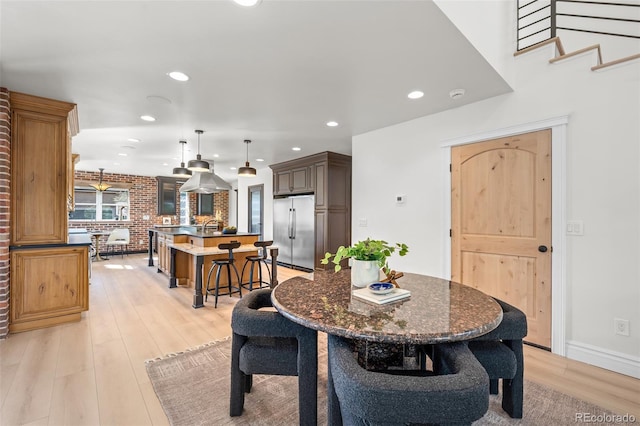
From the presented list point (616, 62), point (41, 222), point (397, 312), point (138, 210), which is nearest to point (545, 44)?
point (616, 62)

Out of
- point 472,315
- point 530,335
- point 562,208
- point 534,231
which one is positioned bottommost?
point 530,335

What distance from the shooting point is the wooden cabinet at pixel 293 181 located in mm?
5938

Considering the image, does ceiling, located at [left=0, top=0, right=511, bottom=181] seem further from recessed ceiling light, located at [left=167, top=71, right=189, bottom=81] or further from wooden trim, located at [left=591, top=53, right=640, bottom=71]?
wooden trim, located at [left=591, top=53, right=640, bottom=71]

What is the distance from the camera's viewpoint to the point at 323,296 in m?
1.53

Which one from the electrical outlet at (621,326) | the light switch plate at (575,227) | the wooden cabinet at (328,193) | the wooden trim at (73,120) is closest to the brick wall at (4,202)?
the wooden trim at (73,120)

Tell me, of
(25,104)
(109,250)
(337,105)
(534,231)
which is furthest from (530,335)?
(109,250)

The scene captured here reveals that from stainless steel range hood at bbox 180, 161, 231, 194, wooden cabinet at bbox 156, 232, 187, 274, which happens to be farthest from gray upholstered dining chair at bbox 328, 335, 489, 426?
wooden cabinet at bbox 156, 232, 187, 274

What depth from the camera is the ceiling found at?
5.78ft

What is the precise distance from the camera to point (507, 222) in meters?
2.83

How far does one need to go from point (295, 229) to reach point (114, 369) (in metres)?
4.13

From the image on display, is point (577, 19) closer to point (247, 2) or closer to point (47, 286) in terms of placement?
point (247, 2)

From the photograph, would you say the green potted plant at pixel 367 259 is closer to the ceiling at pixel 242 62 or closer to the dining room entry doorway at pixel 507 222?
the ceiling at pixel 242 62

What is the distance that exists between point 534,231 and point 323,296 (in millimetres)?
2231

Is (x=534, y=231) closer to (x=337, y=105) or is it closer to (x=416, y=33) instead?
(x=416, y=33)
